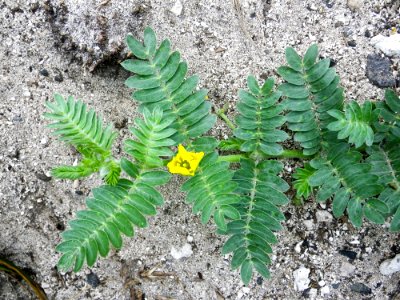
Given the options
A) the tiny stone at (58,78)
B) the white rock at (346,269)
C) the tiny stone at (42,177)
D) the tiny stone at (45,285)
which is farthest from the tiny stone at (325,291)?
the tiny stone at (58,78)

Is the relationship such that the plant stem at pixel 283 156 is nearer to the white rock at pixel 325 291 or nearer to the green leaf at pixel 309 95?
the green leaf at pixel 309 95

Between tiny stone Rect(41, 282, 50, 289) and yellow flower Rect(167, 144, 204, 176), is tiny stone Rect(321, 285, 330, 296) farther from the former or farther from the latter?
tiny stone Rect(41, 282, 50, 289)

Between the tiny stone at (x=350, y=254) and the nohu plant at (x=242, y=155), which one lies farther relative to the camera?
the tiny stone at (x=350, y=254)

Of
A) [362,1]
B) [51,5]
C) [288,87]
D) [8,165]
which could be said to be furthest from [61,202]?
[362,1]

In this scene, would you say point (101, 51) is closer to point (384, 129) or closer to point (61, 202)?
point (61, 202)

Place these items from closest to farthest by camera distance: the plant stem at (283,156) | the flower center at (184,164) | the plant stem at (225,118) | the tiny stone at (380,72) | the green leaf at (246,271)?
the flower center at (184,164) < the green leaf at (246,271) < the plant stem at (283,156) < the plant stem at (225,118) < the tiny stone at (380,72)

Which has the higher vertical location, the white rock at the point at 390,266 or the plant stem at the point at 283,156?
the plant stem at the point at 283,156

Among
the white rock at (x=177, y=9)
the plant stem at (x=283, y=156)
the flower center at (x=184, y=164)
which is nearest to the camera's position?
the flower center at (x=184, y=164)
